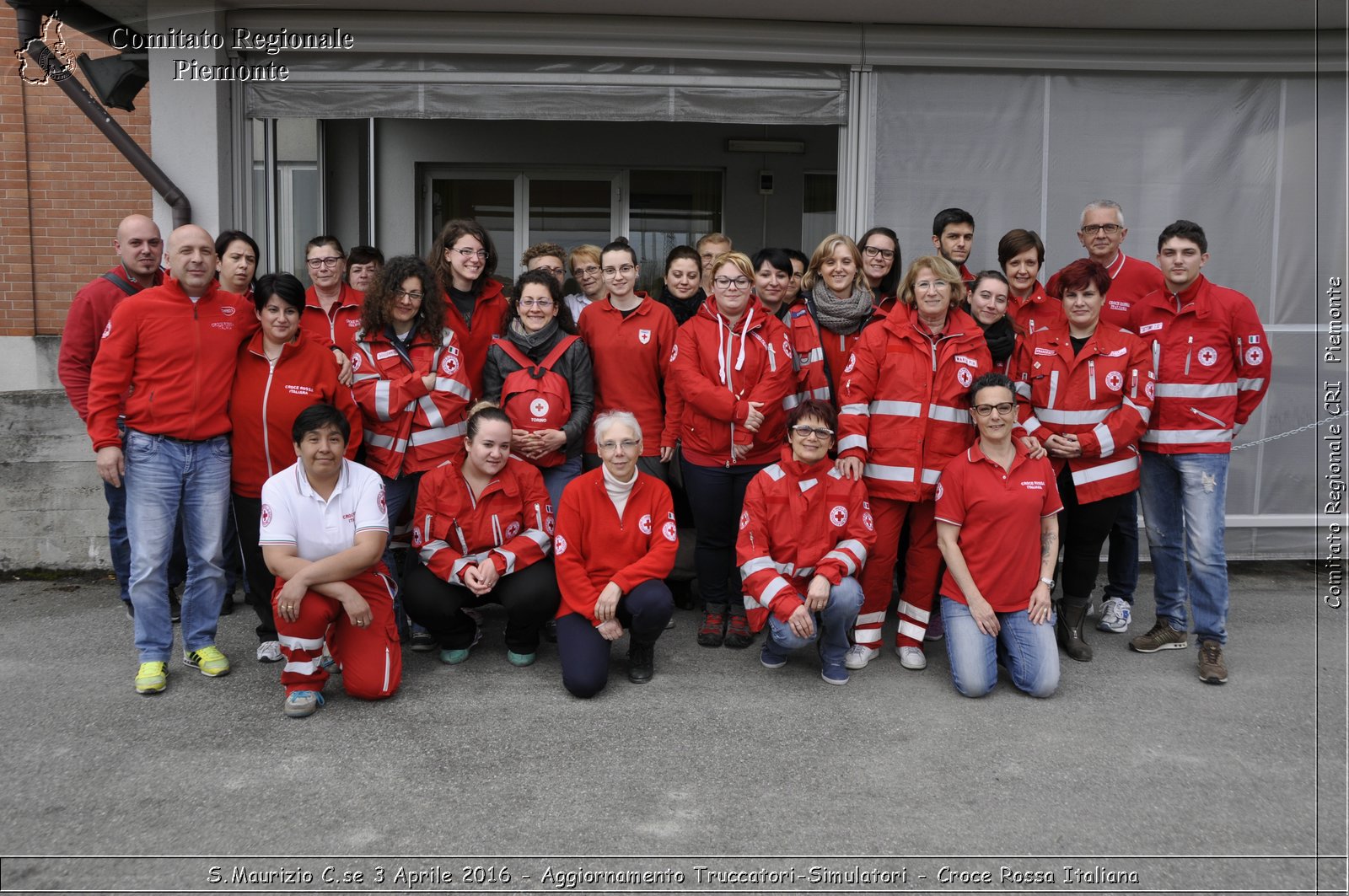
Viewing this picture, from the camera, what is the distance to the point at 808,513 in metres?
4.35

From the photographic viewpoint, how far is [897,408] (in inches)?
178

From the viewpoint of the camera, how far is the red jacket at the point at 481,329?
16.1 ft

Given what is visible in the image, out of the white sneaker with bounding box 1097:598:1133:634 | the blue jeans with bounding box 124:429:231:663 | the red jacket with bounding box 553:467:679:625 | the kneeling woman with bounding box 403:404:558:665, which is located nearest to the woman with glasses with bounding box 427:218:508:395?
the kneeling woman with bounding box 403:404:558:665

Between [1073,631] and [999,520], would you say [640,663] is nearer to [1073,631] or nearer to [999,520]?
[999,520]

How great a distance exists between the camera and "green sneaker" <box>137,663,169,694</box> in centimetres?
412

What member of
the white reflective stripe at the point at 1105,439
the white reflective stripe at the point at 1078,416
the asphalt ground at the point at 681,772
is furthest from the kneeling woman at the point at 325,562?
the white reflective stripe at the point at 1105,439

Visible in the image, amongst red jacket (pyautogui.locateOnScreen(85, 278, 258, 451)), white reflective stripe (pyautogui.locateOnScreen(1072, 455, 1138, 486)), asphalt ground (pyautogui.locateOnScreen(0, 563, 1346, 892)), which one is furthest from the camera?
white reflective stripe (pyautogui.locateOnScreen(1072, 455, 1138, 486))

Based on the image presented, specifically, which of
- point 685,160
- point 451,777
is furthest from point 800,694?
point 685,160

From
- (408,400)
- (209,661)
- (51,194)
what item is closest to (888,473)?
(408,400)

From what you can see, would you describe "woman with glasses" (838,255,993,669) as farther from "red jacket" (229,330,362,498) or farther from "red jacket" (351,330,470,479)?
"red jacket" (229,330,362,498)

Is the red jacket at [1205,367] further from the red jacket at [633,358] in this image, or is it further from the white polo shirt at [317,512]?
the white polo shirt at [317,512]

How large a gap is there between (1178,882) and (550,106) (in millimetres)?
5254

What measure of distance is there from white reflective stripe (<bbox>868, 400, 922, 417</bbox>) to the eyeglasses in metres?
1.16

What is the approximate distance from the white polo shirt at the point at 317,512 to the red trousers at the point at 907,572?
222cm
